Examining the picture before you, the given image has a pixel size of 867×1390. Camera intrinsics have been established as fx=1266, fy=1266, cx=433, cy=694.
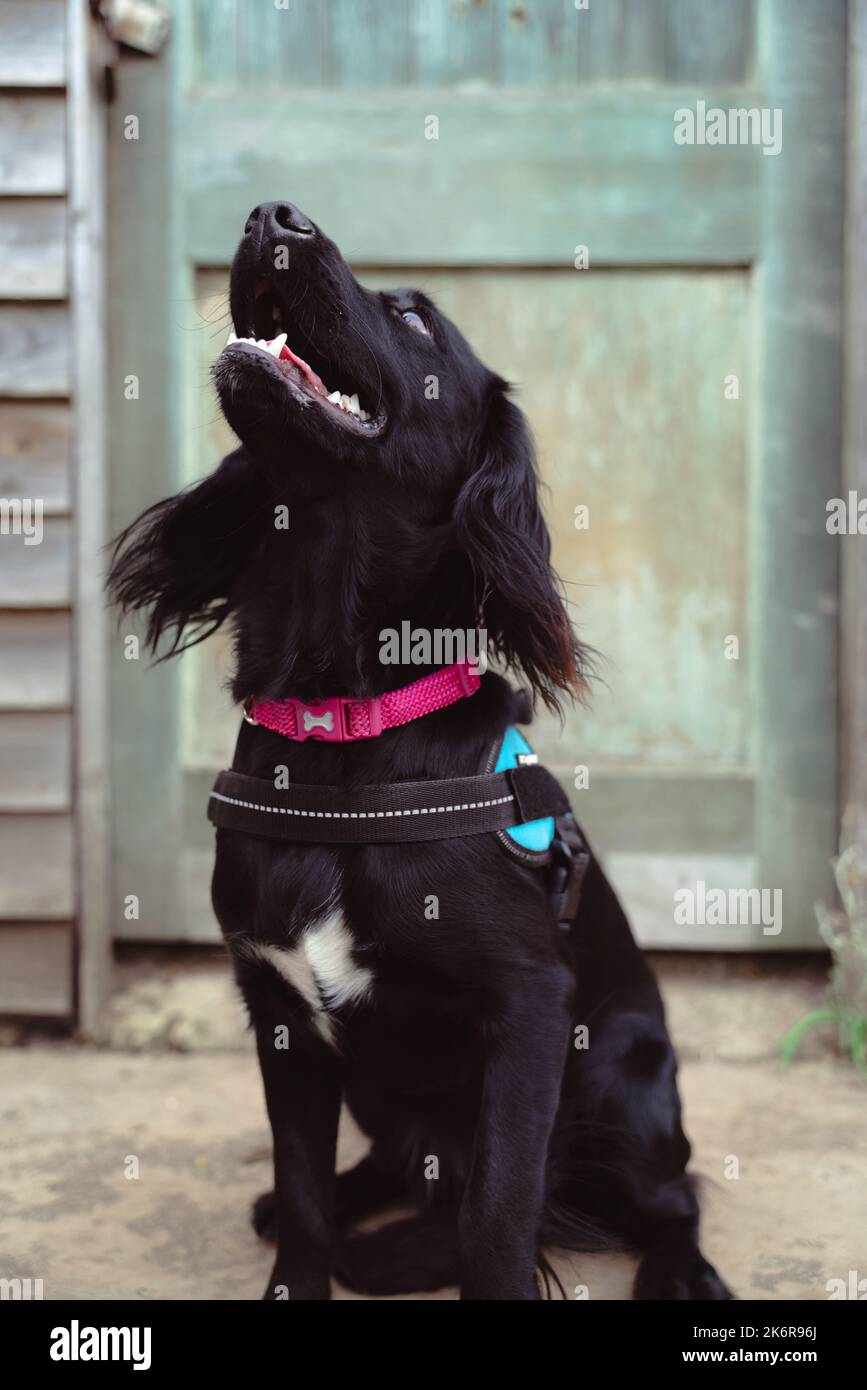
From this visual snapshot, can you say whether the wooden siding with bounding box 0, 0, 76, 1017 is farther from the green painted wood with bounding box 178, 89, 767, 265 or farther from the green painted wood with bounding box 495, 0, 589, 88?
the green painted wood with bounding box 495, 0, 589, 88

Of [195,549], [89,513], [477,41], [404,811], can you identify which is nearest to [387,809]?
[404,811]

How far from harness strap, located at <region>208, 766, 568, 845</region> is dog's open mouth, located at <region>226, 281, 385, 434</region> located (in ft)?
1.52

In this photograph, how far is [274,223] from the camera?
1538 mm

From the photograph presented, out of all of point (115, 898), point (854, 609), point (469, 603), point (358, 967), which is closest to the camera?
point (358, 967)

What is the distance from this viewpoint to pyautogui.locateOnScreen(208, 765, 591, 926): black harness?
159 cm

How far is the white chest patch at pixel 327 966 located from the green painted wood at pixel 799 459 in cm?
156

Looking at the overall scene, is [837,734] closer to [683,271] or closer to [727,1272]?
[683,271]

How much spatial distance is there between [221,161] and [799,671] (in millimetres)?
1763

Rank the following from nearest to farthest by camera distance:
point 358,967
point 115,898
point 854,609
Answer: point 358,967 → point 854,609 → point 115,898

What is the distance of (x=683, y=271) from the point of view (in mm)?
2895

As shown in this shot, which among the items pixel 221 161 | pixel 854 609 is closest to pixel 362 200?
pixel 221 161

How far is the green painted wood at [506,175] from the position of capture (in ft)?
9.37

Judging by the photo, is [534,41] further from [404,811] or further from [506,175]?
[404,811]

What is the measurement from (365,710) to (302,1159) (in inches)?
24.3
